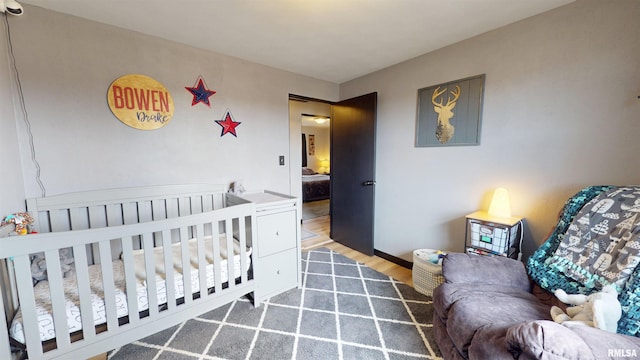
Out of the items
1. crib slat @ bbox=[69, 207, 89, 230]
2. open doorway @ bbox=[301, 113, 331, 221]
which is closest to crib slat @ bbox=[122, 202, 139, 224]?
crib slat @ bbox=[69, 207, 89, 230]

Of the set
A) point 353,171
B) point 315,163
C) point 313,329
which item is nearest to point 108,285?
point 313,329

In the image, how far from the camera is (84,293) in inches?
49.9

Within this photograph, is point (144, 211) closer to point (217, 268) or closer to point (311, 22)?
point (217, 268)

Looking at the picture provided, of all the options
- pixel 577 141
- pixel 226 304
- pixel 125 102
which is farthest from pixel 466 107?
pixel 125 102

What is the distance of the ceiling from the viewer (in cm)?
157

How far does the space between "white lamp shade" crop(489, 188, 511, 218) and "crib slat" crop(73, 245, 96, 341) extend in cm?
266

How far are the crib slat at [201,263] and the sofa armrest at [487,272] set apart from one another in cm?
159

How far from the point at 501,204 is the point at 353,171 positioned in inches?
62.0

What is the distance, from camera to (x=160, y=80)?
6.73ft

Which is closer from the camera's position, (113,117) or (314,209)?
(113,117)

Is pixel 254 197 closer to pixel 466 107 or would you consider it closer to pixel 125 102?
pixel 125 102

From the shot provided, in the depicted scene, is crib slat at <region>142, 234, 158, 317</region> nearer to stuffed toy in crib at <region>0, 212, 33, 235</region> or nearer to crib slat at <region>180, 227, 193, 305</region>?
crib slat at <region>180, 227, 193, 305</region>

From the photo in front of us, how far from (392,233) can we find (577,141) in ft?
5.64

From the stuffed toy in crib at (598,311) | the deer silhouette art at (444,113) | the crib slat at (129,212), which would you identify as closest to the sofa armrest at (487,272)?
the stuffed toy in crib at (598,311)
